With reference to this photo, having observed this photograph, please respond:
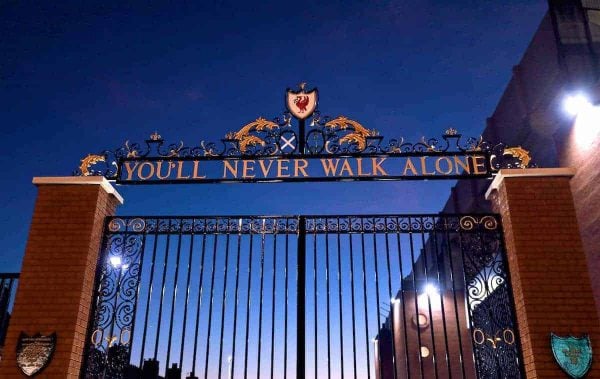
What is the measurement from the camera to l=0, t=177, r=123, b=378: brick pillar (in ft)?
21.9

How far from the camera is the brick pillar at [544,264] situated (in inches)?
255

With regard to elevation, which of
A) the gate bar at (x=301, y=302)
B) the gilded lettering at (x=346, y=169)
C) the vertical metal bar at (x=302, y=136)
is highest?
the vertical metal bar at (x=302, y=136)

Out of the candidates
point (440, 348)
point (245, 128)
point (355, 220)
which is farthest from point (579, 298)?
point (440, 348)

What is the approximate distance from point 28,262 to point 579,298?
24.0 ft

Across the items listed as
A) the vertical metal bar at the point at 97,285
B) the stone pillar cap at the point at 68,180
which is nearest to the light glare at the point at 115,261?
the vertical metal bar at the point at 97,285

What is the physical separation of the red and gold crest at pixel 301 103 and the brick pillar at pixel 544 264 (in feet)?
9.83

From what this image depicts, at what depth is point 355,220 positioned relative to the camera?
25.0 ft

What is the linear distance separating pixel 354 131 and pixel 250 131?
1.65 metres

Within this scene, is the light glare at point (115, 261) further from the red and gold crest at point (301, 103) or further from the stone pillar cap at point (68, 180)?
the red and gold crest at point (301, 103)

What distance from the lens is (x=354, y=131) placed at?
8.20 metres

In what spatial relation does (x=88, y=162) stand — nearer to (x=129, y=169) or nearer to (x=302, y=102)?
(x=129, y=169)

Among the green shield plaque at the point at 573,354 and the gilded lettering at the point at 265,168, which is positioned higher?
the gilded lettering at the point at 265,168

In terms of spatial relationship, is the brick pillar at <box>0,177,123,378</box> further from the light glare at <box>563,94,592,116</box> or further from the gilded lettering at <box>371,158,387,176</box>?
the light glare at <box>563,94,592,116</box>

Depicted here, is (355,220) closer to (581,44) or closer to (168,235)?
(168,235)
